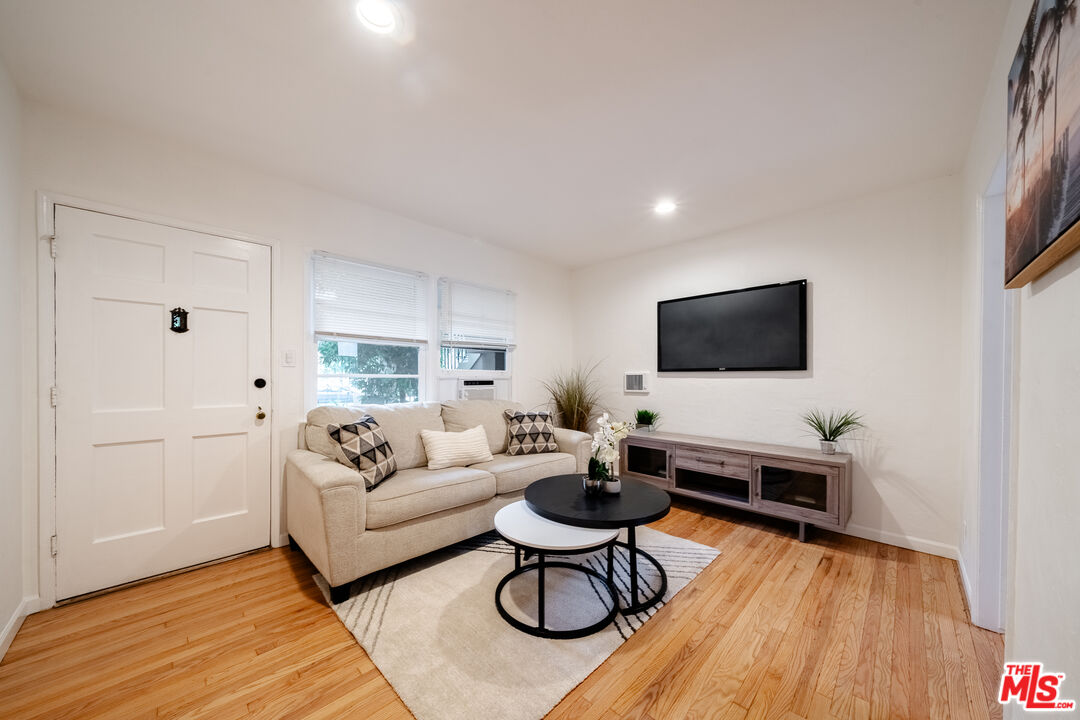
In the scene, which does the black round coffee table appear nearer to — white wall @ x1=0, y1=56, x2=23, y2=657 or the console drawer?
the console drawer

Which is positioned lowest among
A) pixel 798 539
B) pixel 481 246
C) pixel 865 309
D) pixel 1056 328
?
pixel 798 539

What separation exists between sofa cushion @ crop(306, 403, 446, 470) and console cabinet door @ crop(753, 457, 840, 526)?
2462 mm

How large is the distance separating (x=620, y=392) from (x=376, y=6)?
11.8ft

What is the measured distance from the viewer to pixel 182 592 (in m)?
2.07

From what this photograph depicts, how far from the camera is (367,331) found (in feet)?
10.1

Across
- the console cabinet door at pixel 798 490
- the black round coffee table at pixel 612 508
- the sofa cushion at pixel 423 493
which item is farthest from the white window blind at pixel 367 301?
the console cabinet door at pixel 798 490

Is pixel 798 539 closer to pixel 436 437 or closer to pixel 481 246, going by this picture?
pixel 436 437

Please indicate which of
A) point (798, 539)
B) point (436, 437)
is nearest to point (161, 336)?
point (436, 437)

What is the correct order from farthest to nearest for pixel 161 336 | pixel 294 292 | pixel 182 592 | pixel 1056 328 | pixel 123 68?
pixel 294 292
pixel 161 336
pixel 182 592
pixel 123 68
pixel 1056 328

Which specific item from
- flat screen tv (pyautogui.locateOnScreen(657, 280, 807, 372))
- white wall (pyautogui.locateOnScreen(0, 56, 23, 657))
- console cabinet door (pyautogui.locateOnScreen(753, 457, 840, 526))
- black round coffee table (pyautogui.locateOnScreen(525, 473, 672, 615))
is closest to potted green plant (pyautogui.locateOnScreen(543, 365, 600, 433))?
flat screen tv (pyautogui.locateOnScreen(657, 280, 807, 372))

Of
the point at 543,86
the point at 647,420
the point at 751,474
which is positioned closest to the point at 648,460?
the point at 647,420

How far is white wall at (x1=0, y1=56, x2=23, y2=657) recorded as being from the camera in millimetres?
1678

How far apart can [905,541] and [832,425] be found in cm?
84

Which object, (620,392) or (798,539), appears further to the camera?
(620,392)
